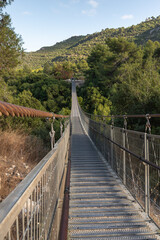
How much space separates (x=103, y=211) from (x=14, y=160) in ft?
15.2

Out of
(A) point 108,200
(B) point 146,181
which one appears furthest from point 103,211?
(B) point 146,181

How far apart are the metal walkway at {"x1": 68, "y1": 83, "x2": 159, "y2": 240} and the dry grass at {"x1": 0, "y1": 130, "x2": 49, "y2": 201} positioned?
5.79ft

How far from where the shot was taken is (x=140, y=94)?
37.4ft

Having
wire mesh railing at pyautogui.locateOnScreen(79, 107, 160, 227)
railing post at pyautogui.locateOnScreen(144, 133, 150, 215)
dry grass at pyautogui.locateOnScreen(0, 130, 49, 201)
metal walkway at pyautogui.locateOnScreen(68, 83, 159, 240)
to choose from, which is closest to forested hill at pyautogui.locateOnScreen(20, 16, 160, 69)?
dry grass at pyautogui.locateOnScreen(0, 130, 49, 201)

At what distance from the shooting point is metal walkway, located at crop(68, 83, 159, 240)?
7.44 feet

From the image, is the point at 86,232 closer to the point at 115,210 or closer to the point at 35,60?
the point at 115,210

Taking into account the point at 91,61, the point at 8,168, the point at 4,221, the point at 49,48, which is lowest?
the point at 8,168

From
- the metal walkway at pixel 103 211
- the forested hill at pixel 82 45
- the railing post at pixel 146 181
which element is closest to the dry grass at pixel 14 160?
the metal walkway at pixel 103 211

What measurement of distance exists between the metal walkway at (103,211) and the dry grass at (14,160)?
1.76m

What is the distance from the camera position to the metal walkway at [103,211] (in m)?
2.27

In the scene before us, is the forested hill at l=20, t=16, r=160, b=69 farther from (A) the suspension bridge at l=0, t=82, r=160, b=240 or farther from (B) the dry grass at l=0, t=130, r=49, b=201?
(A) the suspension bridge at l=0, t=82, r=160, b=240

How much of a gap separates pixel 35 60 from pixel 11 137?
109 meters

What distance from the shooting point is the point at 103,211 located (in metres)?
2.78

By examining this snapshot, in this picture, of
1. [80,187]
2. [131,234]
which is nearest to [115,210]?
[131,234]
